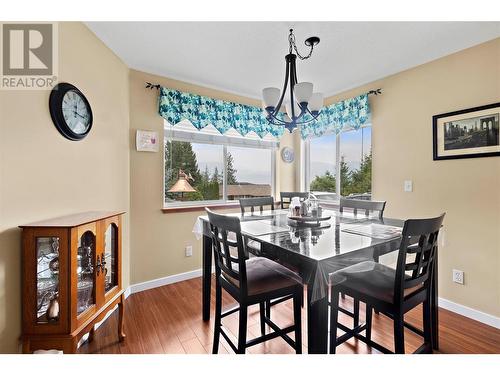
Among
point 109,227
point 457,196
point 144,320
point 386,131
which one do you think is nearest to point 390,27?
point 386,131

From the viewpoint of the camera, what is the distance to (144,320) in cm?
201

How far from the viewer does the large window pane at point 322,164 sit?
345 cm

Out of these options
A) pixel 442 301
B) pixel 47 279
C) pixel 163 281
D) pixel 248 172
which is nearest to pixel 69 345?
pixel 47 279

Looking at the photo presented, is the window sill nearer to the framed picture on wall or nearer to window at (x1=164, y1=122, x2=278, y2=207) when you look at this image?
window at (x1=164, y1=122, x2=278, y2=207)

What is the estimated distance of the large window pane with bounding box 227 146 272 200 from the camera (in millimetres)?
3307

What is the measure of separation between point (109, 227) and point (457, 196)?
9.77 feet

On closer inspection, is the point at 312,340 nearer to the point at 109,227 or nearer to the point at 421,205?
the point at 109,227

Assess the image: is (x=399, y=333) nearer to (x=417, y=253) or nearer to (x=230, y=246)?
(x=417, y=253)

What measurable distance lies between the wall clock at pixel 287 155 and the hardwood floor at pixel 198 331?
2.15 meters

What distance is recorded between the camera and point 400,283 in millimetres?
1204

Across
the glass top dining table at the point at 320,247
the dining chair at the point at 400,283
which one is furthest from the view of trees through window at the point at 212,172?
the dining chair at the point at 400,283

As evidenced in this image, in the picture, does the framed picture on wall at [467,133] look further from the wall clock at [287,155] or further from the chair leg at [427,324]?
the wall clock at [287,155]

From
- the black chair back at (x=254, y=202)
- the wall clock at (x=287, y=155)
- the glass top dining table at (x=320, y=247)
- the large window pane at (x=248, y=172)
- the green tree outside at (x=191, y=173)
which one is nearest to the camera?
the glass top dining table at (x=320, y=247)

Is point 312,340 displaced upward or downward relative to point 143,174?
downward
